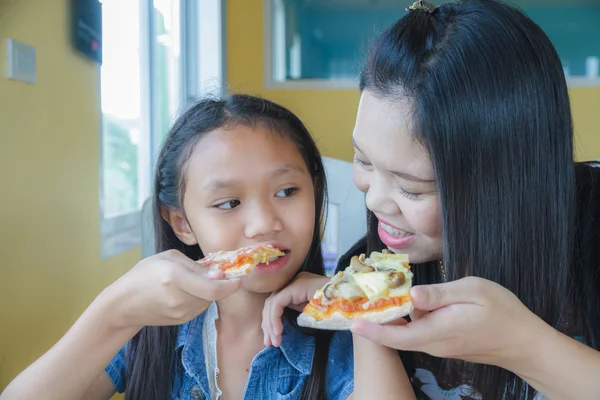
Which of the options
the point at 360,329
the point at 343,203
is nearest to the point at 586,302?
the point at 360,329

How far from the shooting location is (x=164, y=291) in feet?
3.12

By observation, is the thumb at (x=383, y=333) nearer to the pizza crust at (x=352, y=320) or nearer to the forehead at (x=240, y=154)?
the pizza crust at (x=352, y=320)

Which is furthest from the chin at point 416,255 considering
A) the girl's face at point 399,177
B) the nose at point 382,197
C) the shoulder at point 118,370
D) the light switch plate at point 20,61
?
the light switch plate at point 20,61

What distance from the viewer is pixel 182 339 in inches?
51.6

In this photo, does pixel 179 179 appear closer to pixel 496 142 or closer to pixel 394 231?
pixel 394 231

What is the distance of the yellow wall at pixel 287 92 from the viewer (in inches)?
167

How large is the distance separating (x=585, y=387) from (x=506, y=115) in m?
0.48

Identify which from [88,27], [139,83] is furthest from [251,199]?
[139,83]

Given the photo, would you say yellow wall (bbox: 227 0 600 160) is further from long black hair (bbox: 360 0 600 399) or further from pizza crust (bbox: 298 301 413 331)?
pizza crust (bbox: 298 301 413 331)

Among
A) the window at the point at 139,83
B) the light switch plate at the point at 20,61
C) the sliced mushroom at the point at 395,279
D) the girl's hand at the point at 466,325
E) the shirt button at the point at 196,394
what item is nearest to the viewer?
the girl's hand at the point at 466,325

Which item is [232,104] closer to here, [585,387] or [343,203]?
[343,203]

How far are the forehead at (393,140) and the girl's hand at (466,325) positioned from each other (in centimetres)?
26

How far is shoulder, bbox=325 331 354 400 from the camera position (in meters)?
1.17

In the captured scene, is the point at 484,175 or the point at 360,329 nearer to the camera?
the point at 360,329
